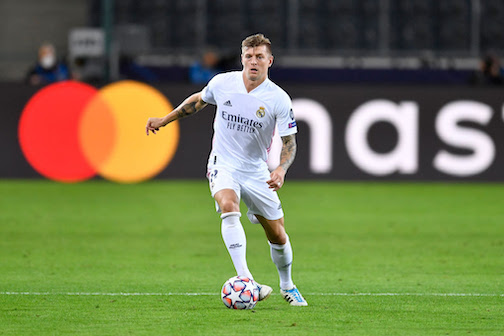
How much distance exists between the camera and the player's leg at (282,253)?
7.55 metres

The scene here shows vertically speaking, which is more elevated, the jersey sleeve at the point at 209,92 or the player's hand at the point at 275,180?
the jersey sleeve at the point at 209,92

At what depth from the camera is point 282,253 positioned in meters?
7.62

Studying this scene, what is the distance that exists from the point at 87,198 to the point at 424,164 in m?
6.44

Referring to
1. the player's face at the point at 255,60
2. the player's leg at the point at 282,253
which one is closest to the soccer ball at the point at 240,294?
the player's leg at the point at 282,253

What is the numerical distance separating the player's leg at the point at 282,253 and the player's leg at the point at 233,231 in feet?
0.91

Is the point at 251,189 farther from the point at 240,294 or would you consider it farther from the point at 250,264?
the point at 250,264

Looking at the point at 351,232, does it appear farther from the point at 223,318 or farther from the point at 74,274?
the point at 223,318

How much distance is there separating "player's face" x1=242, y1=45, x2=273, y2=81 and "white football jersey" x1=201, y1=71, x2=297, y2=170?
16 cm

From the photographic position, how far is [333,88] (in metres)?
18.9

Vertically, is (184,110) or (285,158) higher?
(184,110)

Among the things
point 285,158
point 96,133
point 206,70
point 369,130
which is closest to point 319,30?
point 206,70

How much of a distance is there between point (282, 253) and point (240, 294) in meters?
0.60

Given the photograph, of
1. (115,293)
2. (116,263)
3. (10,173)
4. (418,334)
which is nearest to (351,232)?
(116,263)

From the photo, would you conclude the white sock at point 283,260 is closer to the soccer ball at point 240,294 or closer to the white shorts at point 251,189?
the white shorts at point 251,189
